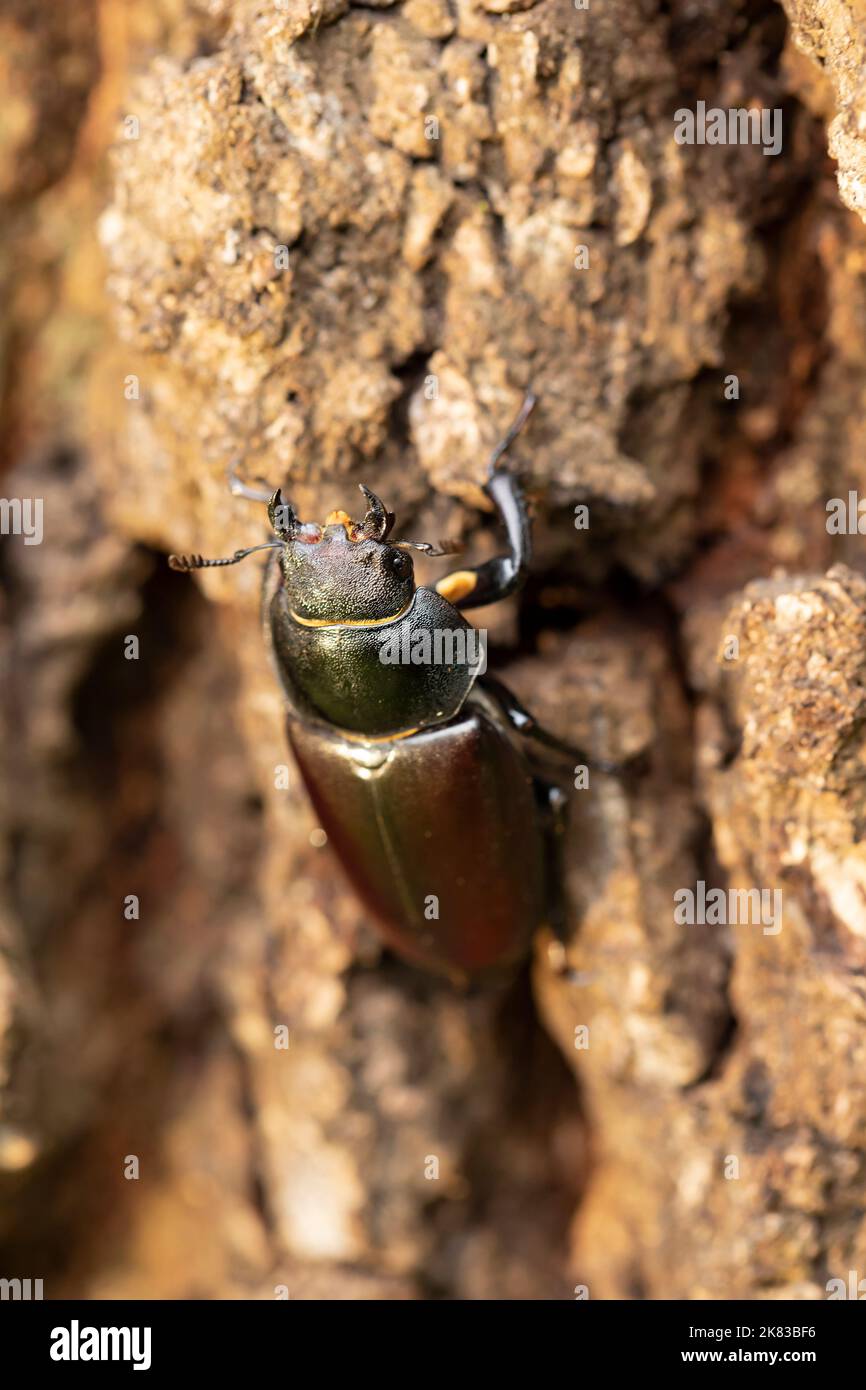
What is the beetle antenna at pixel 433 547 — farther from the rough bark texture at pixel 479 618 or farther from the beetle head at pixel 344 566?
the rough bark texture at pixel 479 618

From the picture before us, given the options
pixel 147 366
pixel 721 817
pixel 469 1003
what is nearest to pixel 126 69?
pixel 147 366

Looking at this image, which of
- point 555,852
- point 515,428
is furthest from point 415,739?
point 515,428

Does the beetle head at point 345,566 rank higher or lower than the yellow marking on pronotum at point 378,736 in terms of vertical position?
higher

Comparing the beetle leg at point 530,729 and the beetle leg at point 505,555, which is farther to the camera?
the beetle leg at point 530,729

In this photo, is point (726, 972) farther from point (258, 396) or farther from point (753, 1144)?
point (258, 396)

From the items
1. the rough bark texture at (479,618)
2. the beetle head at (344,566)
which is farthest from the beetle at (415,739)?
the rough bark texture at (479,618)

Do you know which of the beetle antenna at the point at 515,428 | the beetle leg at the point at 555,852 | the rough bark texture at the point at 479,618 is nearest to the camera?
the rough bark texture at the point at 479,618

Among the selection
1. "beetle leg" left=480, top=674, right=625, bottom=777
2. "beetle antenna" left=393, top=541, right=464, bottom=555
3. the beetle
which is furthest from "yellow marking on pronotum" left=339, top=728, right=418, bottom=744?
"beetle antenna" left=393, top=541, right=464, bottom=555
